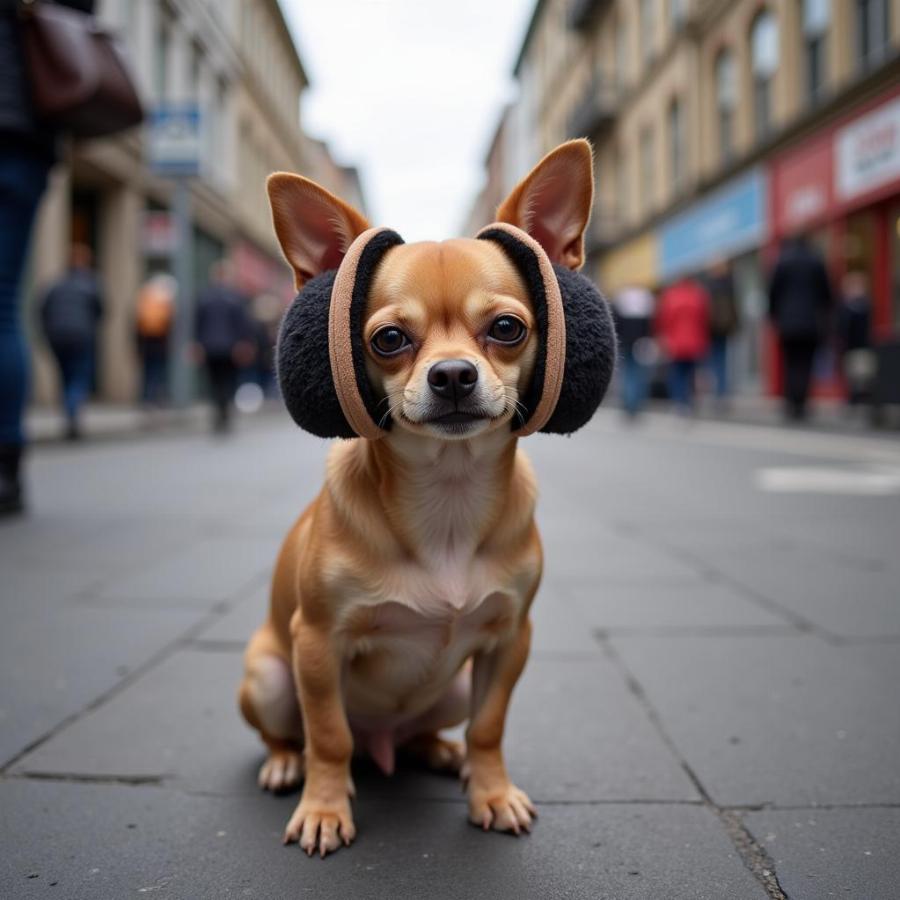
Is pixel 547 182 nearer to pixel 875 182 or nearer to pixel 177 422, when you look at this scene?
pixel 177 422

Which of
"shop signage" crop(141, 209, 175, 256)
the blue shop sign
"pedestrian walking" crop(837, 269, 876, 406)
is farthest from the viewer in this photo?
the blue shop sign

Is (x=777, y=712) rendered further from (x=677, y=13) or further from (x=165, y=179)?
(x=677, y=13)

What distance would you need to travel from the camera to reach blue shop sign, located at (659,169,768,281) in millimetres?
18625

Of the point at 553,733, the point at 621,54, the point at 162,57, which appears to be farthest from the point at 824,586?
the point at 621,54

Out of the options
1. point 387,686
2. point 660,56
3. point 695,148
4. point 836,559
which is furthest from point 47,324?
point 660,56

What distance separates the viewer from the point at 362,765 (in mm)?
1918

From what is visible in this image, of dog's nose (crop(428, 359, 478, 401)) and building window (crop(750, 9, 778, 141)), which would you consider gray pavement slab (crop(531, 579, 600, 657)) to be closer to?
dog's nose (crop(428, 359, 478, 401))

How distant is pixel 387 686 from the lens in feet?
5.57

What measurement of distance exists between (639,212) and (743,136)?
8.36 m

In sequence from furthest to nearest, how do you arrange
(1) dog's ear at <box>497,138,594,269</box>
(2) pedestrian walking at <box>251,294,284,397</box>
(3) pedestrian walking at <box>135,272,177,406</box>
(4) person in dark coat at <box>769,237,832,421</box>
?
(2) pedestrian walking at <box>251,294,284,397</box>
(3) pedestrian walking at <box>135,272,177,406</box>
(4) person in dark coat at <box>769,237,832,421</box>
(1) dog's ear at <box>497,138,594,269</box>

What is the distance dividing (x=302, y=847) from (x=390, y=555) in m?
0.50

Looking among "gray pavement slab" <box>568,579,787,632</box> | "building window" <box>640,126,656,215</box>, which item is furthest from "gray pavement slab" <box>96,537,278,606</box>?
"building window" <box>640,126,656,215</box>

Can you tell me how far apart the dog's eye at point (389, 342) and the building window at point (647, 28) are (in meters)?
26.8

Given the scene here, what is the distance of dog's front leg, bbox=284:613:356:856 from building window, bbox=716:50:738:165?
20680 millimetres
